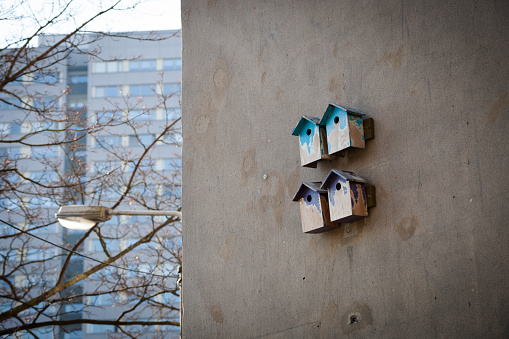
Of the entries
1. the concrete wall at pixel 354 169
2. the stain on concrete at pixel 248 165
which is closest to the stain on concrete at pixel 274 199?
the concrete wall at pixel 354 169

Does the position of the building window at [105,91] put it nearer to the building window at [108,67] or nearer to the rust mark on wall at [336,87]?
the building window at [108,67]

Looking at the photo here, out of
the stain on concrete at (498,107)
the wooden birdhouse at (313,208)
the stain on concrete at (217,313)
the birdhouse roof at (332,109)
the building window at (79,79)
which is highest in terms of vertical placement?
the building window at (79,79)

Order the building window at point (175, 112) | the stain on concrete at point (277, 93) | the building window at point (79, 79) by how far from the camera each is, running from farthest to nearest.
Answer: the building window at point (79, 79) < the building window at point (175, 112) < the stain on concrete at point (277, 93)

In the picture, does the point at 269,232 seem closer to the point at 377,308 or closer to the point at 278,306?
the point at 278,306

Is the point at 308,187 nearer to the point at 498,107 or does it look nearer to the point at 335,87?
the point at 335,87

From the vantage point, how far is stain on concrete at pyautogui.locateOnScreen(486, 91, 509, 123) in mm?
3057

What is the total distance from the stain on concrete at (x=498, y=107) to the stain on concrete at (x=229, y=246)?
2323mm

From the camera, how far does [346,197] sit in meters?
3.62

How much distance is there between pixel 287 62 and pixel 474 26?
5.32ft

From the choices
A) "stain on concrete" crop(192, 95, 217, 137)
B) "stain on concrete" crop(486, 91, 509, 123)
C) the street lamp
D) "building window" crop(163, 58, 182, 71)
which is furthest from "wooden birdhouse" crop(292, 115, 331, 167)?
"building window" crop(163, 58, 182, 71)

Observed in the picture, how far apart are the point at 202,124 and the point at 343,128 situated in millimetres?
1906

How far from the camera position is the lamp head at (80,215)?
638cm

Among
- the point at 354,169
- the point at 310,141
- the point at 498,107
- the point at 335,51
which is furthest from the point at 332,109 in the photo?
the point at 498,107

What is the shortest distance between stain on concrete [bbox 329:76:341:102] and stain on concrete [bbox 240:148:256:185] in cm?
93
